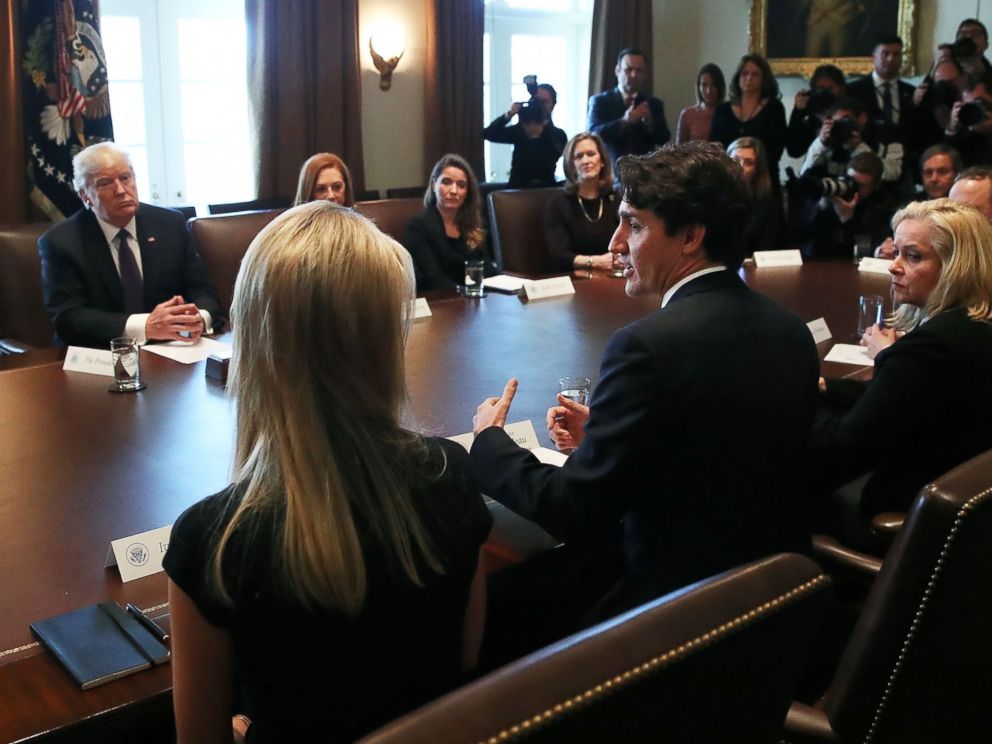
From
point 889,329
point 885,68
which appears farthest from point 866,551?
point 885,68

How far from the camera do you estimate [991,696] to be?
1.41 metres

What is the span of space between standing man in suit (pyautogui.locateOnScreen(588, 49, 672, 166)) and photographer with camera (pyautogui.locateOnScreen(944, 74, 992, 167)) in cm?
169

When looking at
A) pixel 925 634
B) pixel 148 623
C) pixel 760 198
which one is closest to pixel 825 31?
pixel 760 198

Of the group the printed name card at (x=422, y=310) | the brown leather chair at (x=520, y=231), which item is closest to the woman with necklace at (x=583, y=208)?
the brown leather chair at (x=520, y=231)

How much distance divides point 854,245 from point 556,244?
1.36 meters

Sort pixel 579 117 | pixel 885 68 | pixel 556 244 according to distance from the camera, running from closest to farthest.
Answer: pixel 556 244, pixel 885 68, pixel 579 117

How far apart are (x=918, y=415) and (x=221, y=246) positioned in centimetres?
255

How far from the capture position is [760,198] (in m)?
4.91

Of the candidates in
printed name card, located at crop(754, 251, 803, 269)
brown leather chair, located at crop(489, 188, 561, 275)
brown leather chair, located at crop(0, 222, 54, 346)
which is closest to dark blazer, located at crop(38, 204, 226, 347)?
brown leather chair, located at crop(0, 222, 54, 346)

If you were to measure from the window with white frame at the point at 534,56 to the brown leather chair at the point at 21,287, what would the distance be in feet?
13.8

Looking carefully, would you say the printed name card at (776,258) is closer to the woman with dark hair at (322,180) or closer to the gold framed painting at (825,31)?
the woman with dark hair at (322,180)

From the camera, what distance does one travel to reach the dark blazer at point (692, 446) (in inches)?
59.6

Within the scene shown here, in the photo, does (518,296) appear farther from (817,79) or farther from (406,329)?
(817,79)

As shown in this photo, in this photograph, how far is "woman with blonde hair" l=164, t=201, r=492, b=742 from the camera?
41.5 inches
